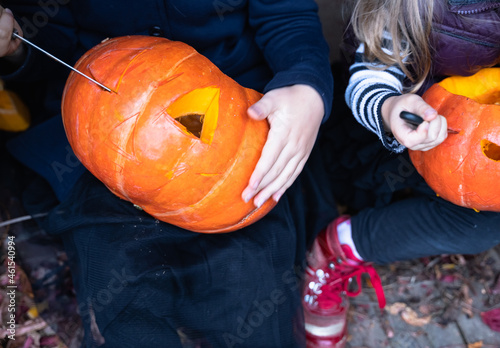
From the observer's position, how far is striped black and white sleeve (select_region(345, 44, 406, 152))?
1.09m

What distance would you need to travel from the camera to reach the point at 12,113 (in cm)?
134

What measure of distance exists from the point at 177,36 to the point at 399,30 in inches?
25.1

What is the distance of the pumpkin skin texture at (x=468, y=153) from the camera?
957 mm

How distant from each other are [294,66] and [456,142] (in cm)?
46

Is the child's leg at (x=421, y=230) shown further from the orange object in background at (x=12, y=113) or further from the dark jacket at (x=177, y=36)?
the orange object in background at (x=12, y=113)

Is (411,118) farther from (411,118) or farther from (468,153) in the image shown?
(468,153)

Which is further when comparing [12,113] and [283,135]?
[12,113]

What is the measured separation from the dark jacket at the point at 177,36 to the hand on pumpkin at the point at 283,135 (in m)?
0.05

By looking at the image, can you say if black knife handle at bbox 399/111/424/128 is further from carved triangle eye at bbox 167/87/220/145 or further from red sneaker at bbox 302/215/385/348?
red sneaker at bbox 302/215/385/348

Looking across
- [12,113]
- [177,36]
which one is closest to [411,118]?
[177,36]

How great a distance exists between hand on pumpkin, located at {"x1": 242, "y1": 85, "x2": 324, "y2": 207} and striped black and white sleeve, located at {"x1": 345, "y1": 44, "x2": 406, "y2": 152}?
0.50 ft

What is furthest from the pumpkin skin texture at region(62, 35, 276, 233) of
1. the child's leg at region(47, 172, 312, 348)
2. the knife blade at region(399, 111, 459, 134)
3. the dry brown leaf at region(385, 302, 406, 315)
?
the dry brown leaf at region(385, 302, 406, 315)

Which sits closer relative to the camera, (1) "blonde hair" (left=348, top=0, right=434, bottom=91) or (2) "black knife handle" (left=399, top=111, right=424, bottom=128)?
(2) "black knife handle" (left=399, top=111, right=424, bottom=128)

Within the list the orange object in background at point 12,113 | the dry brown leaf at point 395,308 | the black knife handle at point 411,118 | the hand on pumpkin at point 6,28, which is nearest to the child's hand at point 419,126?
the black knife handle at point 411,118
